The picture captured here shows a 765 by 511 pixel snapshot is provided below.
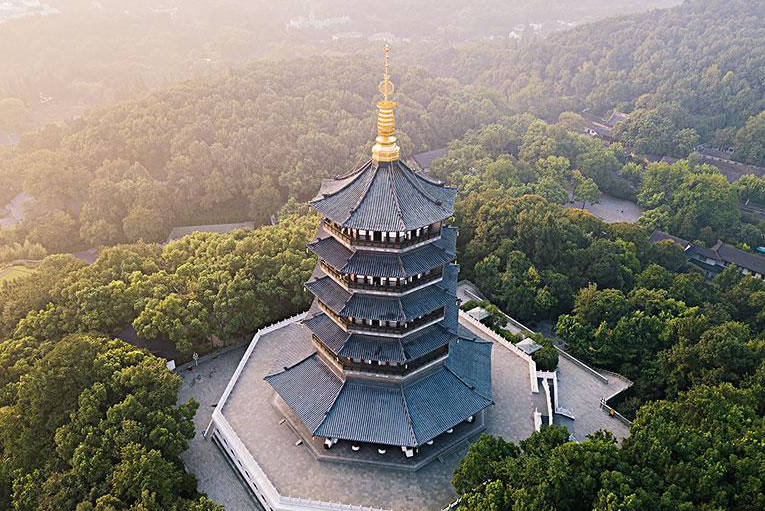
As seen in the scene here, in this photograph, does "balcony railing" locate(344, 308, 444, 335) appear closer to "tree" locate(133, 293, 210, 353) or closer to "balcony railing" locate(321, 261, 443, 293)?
"balcony railing" locate(321, 261, 443, 293)

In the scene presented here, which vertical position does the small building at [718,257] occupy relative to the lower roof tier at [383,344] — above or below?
below

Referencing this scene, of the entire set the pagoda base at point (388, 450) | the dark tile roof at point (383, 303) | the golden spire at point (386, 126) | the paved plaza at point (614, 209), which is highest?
the golden spire at point (386, 126)

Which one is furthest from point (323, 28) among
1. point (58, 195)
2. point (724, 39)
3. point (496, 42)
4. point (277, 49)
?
point (58, 195)

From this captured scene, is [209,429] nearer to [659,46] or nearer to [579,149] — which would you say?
[579,149]

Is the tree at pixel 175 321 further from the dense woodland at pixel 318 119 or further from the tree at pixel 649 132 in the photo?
the tree at pixel 649 132

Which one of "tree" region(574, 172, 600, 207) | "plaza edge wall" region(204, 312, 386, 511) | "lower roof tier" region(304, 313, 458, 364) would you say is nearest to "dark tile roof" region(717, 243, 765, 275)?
"tree" region(574, 172, 600, 207)

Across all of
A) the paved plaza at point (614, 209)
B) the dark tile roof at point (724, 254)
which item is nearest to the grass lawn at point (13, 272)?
the paved plaza at point (614, 209)

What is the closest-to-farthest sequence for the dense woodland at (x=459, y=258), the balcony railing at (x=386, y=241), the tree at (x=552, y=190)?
the balcony railing at (x=386, y=241) < the dense woodland at (x=459, y=258) < the tree at (x=552, y=190)
